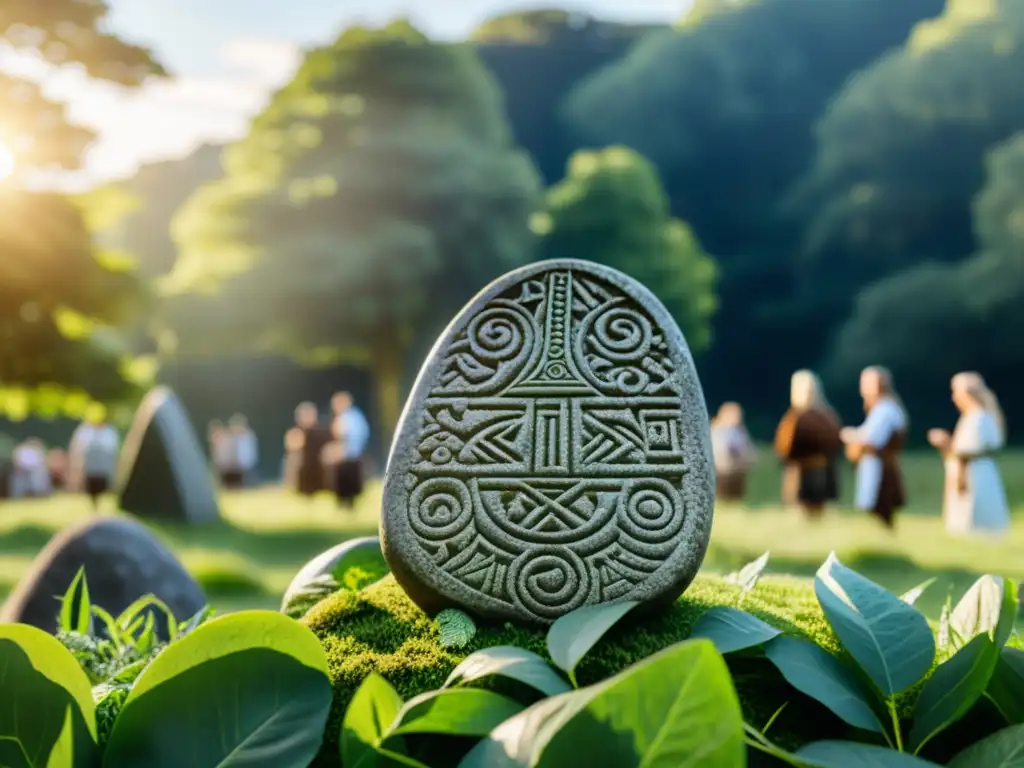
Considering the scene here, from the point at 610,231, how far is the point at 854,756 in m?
17.5

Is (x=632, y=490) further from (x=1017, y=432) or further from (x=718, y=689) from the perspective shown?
(x=1017, y=432)

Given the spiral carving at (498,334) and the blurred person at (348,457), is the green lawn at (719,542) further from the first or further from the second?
the spiral carving at (498,334)

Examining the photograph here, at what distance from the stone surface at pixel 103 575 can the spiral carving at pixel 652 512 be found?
2.10 m

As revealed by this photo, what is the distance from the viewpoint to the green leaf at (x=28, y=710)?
1.93 metres

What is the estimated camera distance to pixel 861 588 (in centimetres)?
234

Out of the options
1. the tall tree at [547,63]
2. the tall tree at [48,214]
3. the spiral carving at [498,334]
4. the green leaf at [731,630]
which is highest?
the tall tree at [547,63]

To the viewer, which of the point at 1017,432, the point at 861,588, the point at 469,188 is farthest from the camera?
the point at 1017,432

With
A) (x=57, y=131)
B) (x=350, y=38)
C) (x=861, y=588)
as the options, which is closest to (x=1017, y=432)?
(x=350, y=38)

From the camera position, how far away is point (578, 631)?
6.82 ft

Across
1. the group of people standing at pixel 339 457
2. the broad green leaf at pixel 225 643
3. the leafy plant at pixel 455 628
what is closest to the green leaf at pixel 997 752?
the leafy plant at pixel 455 628

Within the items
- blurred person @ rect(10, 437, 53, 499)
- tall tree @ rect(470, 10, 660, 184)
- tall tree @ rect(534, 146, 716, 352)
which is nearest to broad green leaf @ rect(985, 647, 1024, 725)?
blurred person @ rect(10, 437, 53, 499)

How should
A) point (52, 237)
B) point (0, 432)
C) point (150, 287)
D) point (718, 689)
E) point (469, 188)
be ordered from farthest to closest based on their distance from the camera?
point (0, 432)
point (469, 188)
point (150, 287)
point (52, 237)
point (718, 689)

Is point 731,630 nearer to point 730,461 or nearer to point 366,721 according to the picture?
point 366,721

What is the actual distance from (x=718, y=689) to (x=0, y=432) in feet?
76.1
